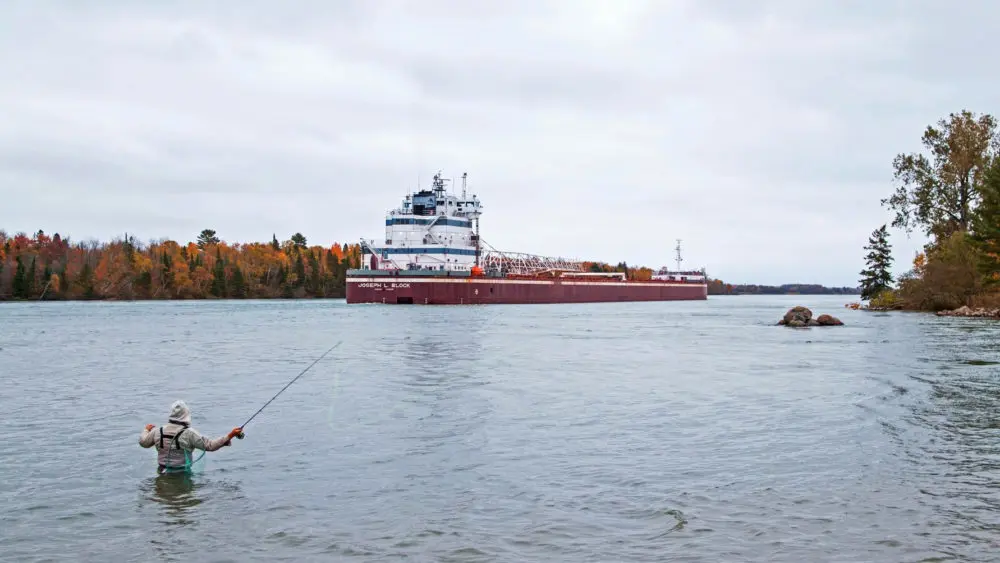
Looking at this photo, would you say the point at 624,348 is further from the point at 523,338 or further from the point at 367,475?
the point at 367,475

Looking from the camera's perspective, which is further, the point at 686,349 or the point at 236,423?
the point at 686,349

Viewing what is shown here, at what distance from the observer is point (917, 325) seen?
56531 millimetres

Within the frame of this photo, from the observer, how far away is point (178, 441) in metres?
14.0

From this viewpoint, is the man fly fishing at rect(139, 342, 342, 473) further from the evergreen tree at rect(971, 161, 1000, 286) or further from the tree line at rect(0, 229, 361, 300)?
the tree line at rect(0, 229, 361, 300)

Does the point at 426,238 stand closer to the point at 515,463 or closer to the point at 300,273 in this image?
the point at 300,273

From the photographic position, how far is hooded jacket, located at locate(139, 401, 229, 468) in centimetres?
1385

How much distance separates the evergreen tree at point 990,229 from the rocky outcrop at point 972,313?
2182mm

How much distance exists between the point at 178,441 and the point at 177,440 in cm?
2

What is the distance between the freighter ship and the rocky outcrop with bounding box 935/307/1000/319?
164 feet

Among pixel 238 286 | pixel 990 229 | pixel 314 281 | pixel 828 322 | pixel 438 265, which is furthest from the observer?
pixel 314 281

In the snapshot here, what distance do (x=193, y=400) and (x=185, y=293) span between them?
145 meters

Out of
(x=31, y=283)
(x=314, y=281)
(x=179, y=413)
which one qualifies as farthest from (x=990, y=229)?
(x=314, y=281)

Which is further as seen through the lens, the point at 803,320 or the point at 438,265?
the point at 438,265

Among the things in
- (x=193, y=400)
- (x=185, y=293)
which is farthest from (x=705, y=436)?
(x=185, y=293)
